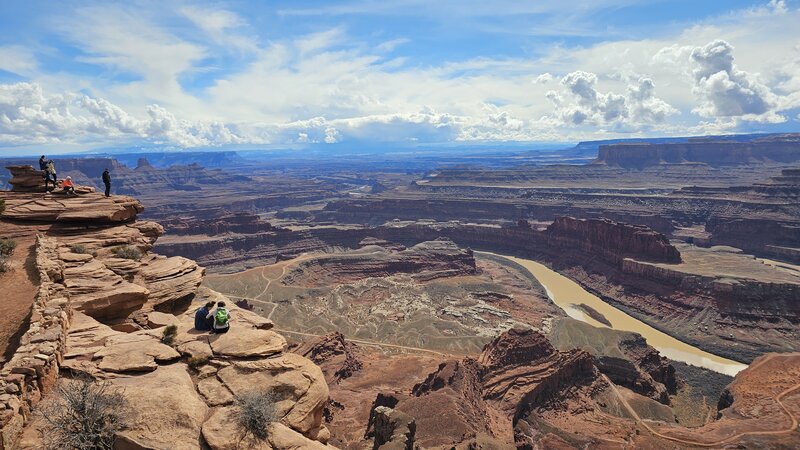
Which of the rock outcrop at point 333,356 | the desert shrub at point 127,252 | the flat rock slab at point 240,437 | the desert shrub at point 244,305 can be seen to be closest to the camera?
the flat rock slab at point 240,437

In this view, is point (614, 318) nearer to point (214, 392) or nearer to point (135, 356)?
point (214, 392)

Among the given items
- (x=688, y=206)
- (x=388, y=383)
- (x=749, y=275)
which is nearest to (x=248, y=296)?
(x=388, y=383)

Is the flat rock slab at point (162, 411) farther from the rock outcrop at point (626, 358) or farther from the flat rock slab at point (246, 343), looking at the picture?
the rock outcrop at point (626, 358)

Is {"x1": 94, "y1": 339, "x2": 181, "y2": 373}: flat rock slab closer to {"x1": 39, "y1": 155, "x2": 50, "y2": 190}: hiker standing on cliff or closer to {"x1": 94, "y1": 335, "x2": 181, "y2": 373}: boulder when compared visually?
{"x1": 94, "y1": 335, "x2": 181, "y2": 373}: boulder

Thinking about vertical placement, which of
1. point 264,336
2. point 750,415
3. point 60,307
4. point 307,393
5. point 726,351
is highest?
point 60,307

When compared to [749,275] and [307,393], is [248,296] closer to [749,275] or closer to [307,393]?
[307,393]

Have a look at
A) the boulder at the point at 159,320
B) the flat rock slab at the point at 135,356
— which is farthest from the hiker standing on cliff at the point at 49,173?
→ the flat rock slab at the point at 135,356

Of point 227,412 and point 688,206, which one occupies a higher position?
point 227,412
